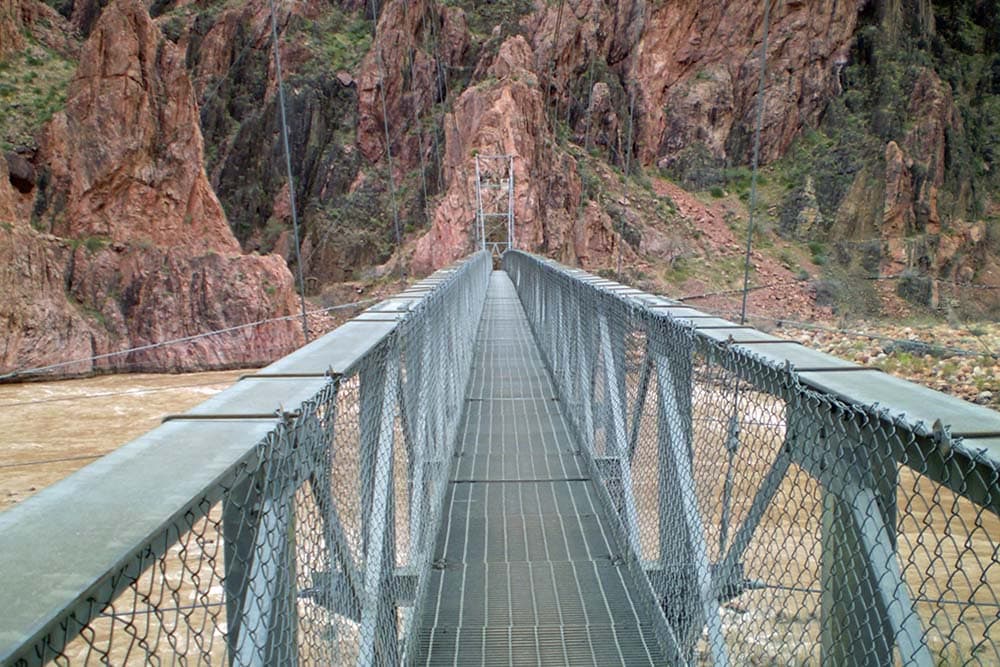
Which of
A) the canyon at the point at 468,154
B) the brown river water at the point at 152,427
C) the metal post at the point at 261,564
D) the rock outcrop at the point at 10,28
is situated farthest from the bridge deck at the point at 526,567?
the rock outcrop at the point at 10,28

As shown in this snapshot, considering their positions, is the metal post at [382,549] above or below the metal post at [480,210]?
below

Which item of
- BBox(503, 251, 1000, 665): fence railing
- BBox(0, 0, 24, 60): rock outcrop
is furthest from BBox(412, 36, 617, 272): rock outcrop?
BBox(503, 251, 1000, 665): fence railing

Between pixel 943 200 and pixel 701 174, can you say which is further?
pixel 701 174

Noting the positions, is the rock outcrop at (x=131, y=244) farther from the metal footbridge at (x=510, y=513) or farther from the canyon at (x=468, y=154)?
the metal footbridge at (x=510, y=513)

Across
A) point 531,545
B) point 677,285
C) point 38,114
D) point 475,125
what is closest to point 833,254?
point 677,285

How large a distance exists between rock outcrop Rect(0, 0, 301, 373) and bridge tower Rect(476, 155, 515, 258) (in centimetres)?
629

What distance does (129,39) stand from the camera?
1930cm

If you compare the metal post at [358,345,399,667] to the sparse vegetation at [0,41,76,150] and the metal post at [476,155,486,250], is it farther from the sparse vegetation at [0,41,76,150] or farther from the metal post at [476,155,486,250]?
the sparse vegetation at [0,41,76,150]

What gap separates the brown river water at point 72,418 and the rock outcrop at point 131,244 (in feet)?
3.89

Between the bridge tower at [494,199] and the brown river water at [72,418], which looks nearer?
the brown river water at [72,418]

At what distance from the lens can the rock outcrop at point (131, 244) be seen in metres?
16.4

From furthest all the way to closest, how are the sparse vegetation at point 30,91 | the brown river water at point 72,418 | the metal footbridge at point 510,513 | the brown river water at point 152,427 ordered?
the sparse vegetation at point 30,91 → the brown river water at point 72,418 → the brown river water at point 152,427 → the metal footbridge at point 510,513

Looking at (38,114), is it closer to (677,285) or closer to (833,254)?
(677,285)

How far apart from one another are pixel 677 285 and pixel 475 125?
9625 mm
